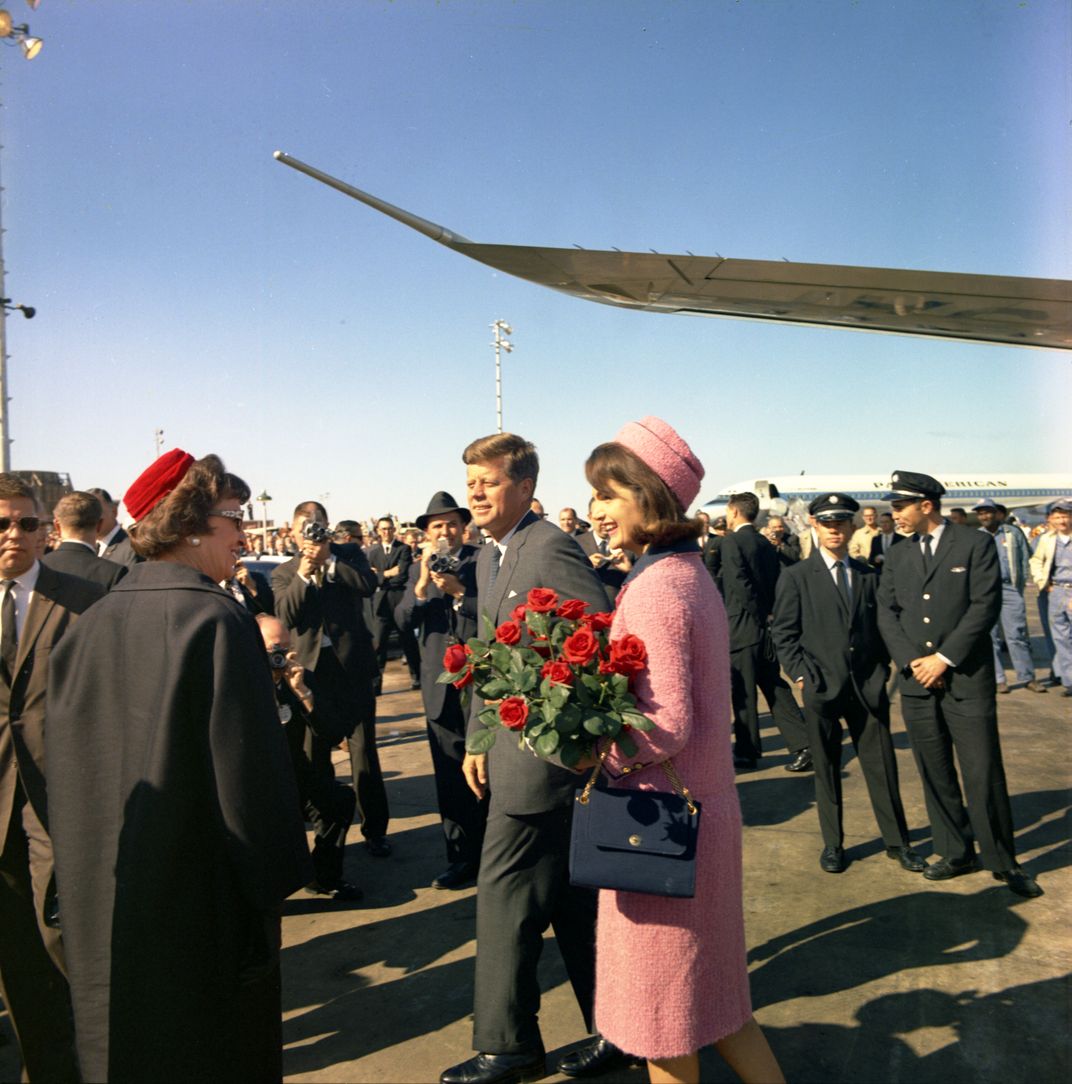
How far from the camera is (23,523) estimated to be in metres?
3.15

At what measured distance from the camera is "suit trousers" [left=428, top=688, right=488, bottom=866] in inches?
191

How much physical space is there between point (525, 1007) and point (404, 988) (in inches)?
39.0

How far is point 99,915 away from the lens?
193 cm

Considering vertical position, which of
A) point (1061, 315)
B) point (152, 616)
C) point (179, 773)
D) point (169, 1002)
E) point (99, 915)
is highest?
point (1061, 315)

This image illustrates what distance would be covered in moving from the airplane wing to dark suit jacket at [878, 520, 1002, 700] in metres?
1.16

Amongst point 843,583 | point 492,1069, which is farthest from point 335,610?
point 843,583

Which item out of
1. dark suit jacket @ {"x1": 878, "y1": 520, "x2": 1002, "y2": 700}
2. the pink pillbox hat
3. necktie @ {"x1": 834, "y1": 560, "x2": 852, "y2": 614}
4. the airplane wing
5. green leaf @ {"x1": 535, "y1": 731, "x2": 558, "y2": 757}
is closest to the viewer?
green leaf @ {"x1": 535, "y1": 731, "x2": 558, "y2": 757}

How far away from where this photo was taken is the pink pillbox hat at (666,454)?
7.48 feet

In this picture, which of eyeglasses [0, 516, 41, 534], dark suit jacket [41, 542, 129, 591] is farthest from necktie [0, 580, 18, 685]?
dark suit jacket [41, 542, 129, 591]

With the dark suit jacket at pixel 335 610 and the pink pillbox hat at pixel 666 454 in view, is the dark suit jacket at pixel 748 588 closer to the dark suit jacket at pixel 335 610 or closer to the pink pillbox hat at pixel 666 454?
the dark suit jacket at pixel 335 610

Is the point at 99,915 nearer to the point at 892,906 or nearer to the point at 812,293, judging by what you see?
the point at 892,906

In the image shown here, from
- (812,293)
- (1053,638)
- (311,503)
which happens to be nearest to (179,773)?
(311,503)

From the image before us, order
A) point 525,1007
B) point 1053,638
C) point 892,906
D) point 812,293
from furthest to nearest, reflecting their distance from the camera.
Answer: point 1053,638
point 812,293
point 892,906
point 525,1007

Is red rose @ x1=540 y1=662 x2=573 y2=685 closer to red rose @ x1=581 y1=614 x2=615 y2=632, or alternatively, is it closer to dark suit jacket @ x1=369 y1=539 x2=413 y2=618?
red rose @ x1=581 y1=614 x2=615 y2=632
